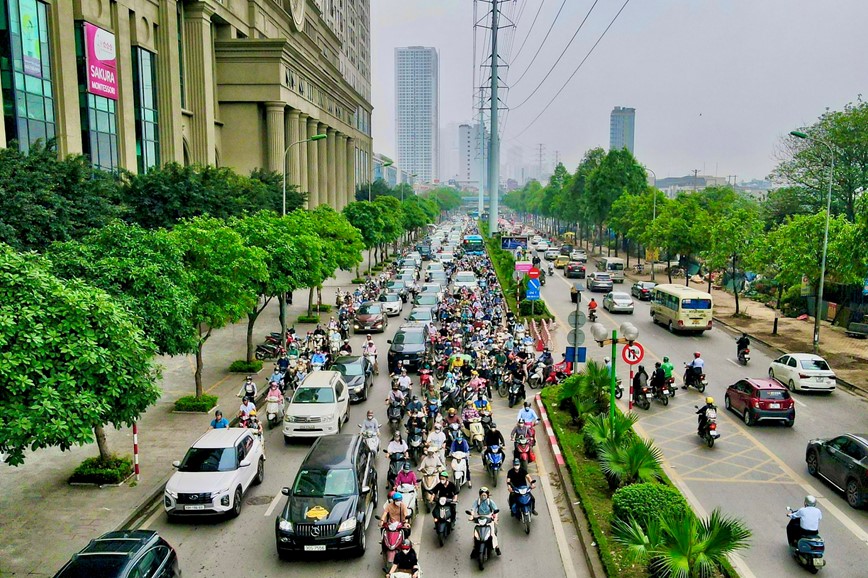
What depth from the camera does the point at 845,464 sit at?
586 inches

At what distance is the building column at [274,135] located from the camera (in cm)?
5984

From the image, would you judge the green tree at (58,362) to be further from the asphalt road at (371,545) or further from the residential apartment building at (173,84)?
the residential apartment building at (173,84)

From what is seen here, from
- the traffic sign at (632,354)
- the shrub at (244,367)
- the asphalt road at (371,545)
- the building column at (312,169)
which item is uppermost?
the building column at (312,169)

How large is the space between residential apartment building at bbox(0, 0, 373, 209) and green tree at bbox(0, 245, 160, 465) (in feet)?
71.3

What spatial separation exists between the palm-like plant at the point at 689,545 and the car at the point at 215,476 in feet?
25.0

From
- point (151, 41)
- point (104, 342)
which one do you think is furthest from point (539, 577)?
point (151, 41)

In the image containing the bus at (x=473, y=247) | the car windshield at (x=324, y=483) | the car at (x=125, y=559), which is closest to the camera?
the car at (x=125, y=559)

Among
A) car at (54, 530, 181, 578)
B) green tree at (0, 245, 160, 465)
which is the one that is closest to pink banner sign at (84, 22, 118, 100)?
green tree at (0, 245, 160, 465)

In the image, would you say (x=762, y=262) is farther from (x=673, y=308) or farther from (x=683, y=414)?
(x=683, y=414)

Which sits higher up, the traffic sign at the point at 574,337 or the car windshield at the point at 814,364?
the traffic sign at the point at 574,337

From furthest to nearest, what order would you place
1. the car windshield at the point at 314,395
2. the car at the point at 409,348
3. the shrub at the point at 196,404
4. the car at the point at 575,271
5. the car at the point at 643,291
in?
the car at the point at 575,271 < the car at the point at 643,291 < the car at the point at 409,348 < the shrub at the point at 196,404 < the car windshield at the point at 314,395

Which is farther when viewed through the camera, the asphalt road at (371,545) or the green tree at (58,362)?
the asphalt road at (371,545)

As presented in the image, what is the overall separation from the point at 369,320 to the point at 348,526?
23.8 m

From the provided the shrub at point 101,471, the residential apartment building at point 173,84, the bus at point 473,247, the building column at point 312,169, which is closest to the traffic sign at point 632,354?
the shrub at point 101,471
